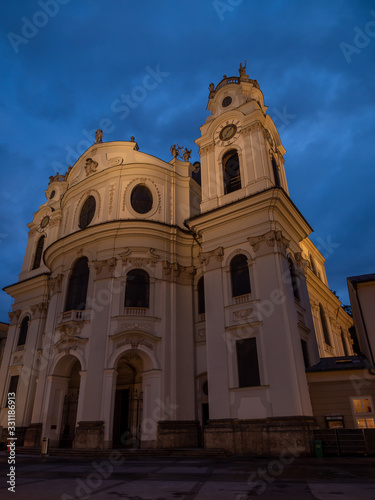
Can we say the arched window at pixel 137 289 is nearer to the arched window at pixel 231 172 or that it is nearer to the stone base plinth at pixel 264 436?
the arched window at pixel 231 172

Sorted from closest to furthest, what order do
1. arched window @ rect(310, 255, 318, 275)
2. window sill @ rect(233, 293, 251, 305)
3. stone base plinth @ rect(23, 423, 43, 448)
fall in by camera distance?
window sill @ rect(233, 293, 251, 305) < stone base plinth @ rect(23, 423, 43, 448) < arched window @ rect(310, 255, 318, 275)

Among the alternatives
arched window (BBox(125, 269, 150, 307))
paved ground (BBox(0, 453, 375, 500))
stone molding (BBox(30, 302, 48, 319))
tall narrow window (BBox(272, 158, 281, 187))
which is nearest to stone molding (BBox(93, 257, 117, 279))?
arched window (BBox(125, 269, 150, 307))

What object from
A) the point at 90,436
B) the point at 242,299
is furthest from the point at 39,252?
the point at 242,299

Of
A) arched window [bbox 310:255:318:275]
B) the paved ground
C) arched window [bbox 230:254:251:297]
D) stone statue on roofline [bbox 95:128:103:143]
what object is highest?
stone statue on roofline [bbox 95:128:103:143]

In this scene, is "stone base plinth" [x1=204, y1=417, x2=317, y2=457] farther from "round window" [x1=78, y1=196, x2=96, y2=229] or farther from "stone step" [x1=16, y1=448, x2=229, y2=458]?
"round window" [x1=78, y1=196, x2=96, y2=229]

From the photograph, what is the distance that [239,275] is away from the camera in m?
20.2

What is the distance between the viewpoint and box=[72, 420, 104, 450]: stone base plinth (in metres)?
18.5

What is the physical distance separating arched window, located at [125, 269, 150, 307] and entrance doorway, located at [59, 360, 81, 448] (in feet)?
18.3

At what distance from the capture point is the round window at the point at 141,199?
25.3 m

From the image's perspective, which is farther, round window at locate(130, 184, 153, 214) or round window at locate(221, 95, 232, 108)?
round window at locate(221, 95, 232, 108)

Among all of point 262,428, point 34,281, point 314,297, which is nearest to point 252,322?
point 262,428

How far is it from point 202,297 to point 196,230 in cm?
449

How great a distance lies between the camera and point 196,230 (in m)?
22.8

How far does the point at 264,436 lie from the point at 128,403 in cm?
1006
